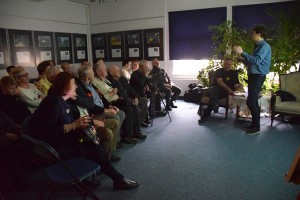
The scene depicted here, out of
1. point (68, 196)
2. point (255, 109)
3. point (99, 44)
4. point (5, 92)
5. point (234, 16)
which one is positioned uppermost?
point (234, 16)

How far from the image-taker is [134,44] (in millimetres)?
7723

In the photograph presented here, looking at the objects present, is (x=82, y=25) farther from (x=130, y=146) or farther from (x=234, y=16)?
(x=130, y=146)

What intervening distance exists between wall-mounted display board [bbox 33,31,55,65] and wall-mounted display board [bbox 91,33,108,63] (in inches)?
65.4

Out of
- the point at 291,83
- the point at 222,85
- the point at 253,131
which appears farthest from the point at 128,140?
the point at 291,83

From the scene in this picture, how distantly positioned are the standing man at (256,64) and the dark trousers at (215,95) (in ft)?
3.01

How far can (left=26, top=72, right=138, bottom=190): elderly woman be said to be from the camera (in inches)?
88.8

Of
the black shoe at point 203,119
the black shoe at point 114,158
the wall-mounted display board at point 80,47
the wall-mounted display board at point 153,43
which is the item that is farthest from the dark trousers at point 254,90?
the wall-mounted display board at point 80,47

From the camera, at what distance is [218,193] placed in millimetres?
2559

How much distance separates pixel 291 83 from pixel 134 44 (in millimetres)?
4484

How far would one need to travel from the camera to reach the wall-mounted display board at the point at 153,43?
735 centimetres

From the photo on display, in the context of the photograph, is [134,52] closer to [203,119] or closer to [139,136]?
[203,119]

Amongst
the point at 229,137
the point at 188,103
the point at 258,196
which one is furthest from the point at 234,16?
the point at 258,196

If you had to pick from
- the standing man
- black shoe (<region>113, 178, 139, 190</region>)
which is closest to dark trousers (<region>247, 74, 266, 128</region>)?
the standing man

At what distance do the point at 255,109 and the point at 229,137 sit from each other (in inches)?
25.9
